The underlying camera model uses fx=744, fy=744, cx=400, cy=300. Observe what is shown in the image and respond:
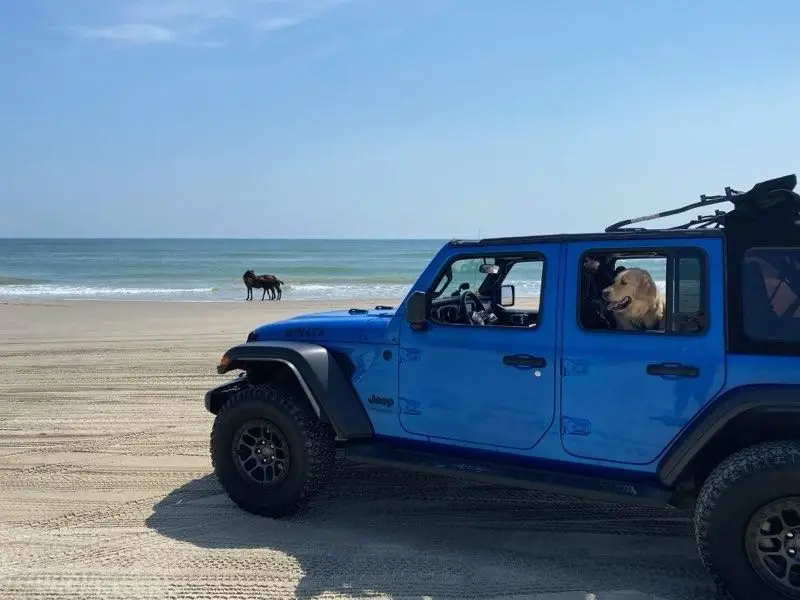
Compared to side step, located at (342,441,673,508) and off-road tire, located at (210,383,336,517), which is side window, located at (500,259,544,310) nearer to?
side step, located at (342,441,673,508)

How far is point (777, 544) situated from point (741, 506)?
0.23m

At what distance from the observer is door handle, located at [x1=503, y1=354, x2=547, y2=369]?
3.97 metres

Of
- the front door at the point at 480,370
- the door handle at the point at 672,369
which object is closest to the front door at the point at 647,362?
the door handle at the point at 672,369

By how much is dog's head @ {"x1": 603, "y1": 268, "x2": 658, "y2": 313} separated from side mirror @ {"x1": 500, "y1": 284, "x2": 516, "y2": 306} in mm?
1175

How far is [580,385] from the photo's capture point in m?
3.87

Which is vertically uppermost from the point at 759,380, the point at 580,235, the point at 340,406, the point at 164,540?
the point at 580,235

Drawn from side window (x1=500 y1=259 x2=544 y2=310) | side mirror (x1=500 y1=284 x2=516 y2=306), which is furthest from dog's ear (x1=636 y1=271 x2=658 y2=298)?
side mirror (x1=500 y1=284 x2=516 y2=306)

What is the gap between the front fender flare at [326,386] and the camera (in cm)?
452

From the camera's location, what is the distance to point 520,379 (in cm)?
404

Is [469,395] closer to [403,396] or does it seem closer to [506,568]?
[403,396]

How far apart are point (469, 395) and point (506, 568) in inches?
36.9

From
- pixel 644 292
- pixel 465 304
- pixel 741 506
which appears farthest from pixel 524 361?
pixel 741 506

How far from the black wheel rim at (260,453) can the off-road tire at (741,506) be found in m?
2.48

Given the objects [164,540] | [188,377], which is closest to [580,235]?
[164,540]
